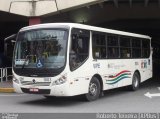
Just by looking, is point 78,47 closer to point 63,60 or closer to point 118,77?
point 63,60

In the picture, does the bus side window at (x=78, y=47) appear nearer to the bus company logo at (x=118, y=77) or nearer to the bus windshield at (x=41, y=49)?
the bus windshield at (x=41, y=49)

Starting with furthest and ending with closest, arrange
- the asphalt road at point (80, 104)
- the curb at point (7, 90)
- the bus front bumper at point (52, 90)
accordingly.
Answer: the curb at point (7, 90) < the bus front bumper at point (52, 90) < the asphalt road at point (80, 104)

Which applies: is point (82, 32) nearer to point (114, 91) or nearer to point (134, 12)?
point (114, 91)

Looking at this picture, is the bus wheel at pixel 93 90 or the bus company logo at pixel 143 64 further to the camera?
the bus company logo at pixel 143 64

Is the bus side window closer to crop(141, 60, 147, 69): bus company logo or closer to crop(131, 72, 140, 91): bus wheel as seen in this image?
crop(131, 72, 140, 91): bus wheel

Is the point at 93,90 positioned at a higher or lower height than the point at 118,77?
lower

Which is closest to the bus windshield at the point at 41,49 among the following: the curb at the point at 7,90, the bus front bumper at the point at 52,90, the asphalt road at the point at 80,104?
the bus front bumper at the point at 52,90

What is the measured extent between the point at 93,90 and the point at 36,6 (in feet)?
26.2

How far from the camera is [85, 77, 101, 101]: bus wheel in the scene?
14.1 m

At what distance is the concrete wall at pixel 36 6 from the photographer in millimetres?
20547

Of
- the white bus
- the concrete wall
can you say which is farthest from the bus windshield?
the concrete wall

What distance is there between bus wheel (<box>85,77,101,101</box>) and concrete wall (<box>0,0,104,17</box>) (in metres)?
7.03

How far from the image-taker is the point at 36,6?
2072cm

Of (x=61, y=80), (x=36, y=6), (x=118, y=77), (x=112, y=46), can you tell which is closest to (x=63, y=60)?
(x=61, y=80)
